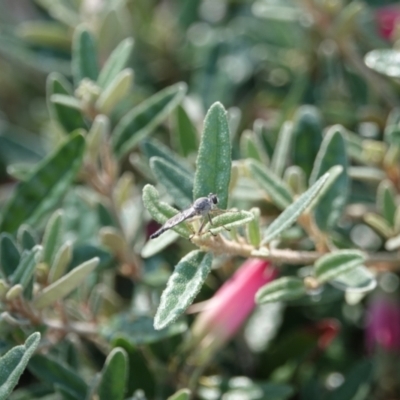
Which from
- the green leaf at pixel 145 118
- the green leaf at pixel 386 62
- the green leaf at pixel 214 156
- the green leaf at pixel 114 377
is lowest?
the green leaf at pixel 114 377

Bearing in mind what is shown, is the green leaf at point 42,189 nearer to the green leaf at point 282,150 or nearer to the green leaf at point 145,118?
the green leaf at point 145,118

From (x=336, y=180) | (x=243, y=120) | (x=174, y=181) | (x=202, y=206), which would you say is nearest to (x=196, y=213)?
(x=202, y=206)

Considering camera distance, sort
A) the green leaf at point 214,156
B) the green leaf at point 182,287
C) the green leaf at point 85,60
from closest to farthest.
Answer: the green leaf at point 182,287
the green leaf at point 214,156
the green leaf at point 85,60

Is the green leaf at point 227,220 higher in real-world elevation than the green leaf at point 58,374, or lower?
higher

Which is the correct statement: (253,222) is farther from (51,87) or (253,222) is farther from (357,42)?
(357,42)

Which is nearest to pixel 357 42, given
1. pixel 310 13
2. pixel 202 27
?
pixel 310 13

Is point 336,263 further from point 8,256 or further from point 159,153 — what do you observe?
point 8,256

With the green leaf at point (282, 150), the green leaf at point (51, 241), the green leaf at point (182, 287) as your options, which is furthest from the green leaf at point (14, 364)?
the green leaf at point (282, 150)
